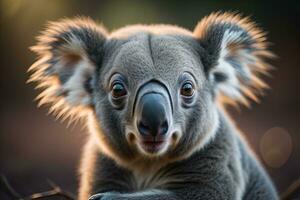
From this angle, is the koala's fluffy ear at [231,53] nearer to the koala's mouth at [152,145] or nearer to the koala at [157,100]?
the koala at [157,100]

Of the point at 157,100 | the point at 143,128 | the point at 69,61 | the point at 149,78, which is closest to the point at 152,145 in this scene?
the point at 143,128

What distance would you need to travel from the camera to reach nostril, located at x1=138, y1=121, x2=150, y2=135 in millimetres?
3917

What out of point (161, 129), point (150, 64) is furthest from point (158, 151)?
point (150, 64)

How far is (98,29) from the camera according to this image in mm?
Result: 4828

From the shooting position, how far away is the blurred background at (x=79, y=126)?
11.1m

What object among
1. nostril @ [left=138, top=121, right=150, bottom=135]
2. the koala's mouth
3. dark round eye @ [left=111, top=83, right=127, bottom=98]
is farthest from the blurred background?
nostril @ [left=138, top=121, right=150, bottom=135]

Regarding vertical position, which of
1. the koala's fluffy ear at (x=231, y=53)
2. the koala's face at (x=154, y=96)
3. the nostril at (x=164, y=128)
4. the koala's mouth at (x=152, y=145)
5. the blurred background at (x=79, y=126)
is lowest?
the koala's mouth at (x=152, y=145)

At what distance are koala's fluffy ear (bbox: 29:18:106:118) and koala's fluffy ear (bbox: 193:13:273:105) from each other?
2.46 feet

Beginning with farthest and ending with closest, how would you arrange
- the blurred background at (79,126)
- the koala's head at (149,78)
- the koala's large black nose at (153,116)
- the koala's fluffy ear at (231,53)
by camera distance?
the blurred background at (79,126) < the koala's fluffy ear at (231,53) < the koala's head at (149,78) < the koala's large black nose at (153,116)

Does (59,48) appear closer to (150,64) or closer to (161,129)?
(150,64)

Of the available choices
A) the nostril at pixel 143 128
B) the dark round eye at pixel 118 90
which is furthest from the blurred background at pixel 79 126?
the nostril at pixel 143 128

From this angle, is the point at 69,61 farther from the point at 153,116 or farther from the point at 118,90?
the point at 153,116

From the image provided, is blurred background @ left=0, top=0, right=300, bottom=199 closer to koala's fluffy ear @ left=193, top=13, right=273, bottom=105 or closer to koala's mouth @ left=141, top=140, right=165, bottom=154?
koala's fluffy ear @ left=193, top=13, right=273, bottom=105

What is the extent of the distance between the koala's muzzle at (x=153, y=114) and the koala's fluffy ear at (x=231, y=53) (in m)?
0.67
